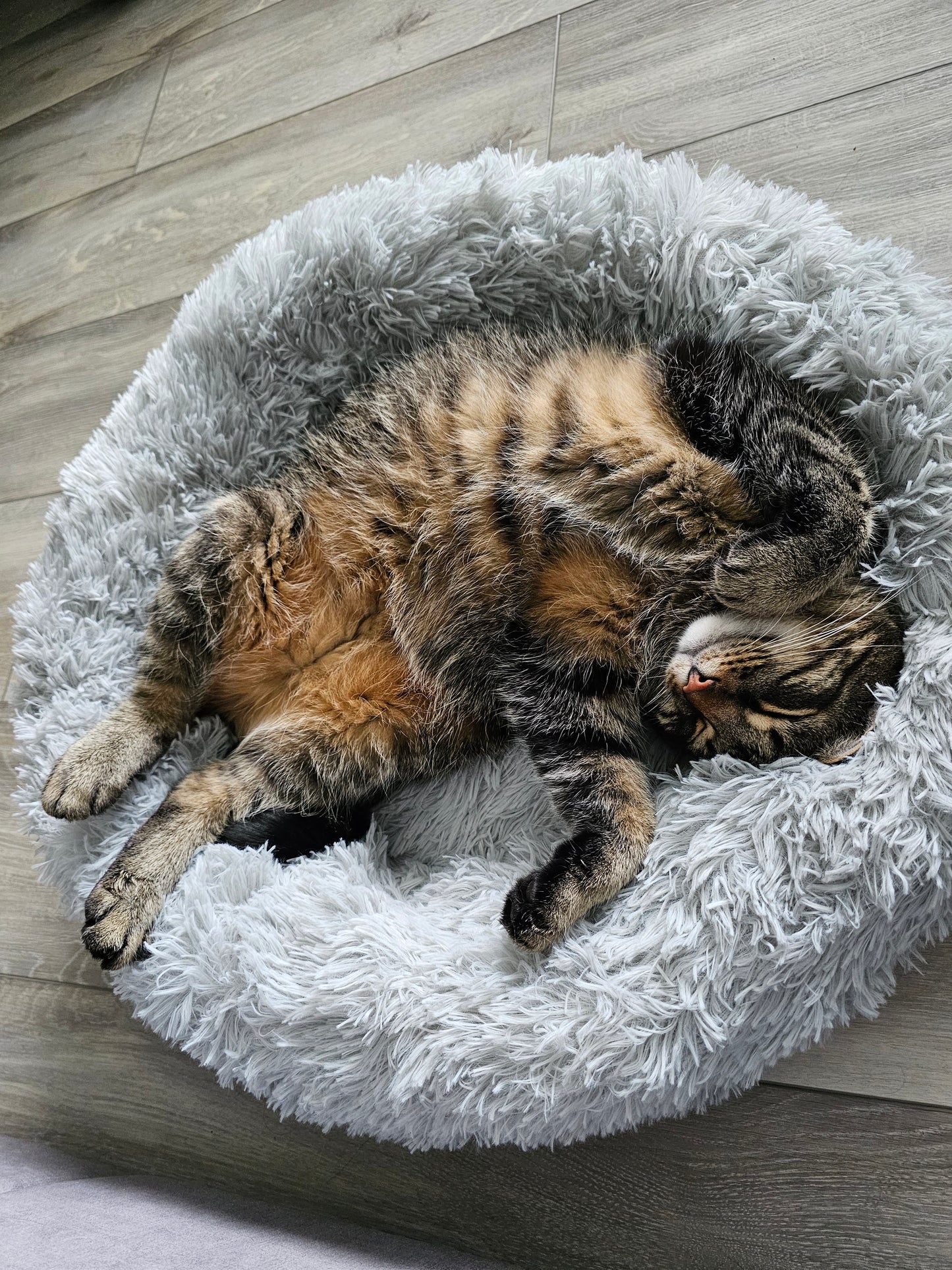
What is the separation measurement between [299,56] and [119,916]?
1.84 meters

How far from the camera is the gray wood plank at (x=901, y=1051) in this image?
111 cm

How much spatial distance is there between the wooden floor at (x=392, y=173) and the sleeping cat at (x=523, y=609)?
39cm

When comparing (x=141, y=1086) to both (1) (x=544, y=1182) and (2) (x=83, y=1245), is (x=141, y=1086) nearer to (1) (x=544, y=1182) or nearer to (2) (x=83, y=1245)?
(2) (x=83, y=1245)

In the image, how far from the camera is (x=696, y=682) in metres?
1.17

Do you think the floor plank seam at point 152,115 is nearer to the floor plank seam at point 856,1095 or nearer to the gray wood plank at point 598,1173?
the gray wood plank at point 598,1173

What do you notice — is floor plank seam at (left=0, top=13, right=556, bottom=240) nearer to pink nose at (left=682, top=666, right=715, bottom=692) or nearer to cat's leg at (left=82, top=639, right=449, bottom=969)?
cat's leg at (left=82, top=639, right=449, bottom=969)

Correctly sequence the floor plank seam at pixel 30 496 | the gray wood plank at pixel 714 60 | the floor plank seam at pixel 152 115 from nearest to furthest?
the gray wood plank at pixel 714 60 → the floor plank seam at pixel 30 496 → the floor plank seam at pixel 152 115

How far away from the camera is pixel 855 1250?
110cm

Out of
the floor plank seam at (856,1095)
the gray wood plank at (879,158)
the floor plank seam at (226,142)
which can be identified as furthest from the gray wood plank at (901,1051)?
the floor plank seam at (226,142)

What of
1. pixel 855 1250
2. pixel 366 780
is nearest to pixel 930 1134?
pixel 855 1250

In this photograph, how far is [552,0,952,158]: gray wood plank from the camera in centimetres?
139

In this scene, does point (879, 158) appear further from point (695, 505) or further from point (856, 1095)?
point (856, 1095)

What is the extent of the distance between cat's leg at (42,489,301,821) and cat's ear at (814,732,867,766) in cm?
90

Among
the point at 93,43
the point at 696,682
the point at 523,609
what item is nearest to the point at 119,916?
the point at 523,609
